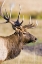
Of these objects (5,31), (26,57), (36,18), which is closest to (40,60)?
(26,57)

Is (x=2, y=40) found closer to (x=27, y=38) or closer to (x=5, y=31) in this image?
(x=27, y=38)

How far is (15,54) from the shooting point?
28.9 feet

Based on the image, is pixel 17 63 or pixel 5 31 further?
pixel 5 31

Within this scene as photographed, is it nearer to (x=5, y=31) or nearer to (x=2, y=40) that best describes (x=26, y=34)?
(x=2, y=40)

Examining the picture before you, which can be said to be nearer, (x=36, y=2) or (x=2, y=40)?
(x=2, y=40)

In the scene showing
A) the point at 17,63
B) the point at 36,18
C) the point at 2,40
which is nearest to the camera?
the point at 2,40

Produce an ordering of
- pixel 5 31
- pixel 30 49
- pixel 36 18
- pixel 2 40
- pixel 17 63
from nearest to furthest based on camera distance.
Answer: pixel 2 40 < pixel 17 63 < pixel 30 49 < pixel 5 31 < pixel 36 18

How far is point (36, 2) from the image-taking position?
45.9ft

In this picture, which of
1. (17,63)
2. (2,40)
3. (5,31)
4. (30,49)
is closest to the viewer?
(2,40)

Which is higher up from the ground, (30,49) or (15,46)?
(15,46)

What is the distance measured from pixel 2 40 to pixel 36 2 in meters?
5.58

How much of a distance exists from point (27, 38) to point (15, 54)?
453mm

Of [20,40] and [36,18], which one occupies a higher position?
[20,40]

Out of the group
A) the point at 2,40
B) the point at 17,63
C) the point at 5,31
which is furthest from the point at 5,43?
the point at 5,31
